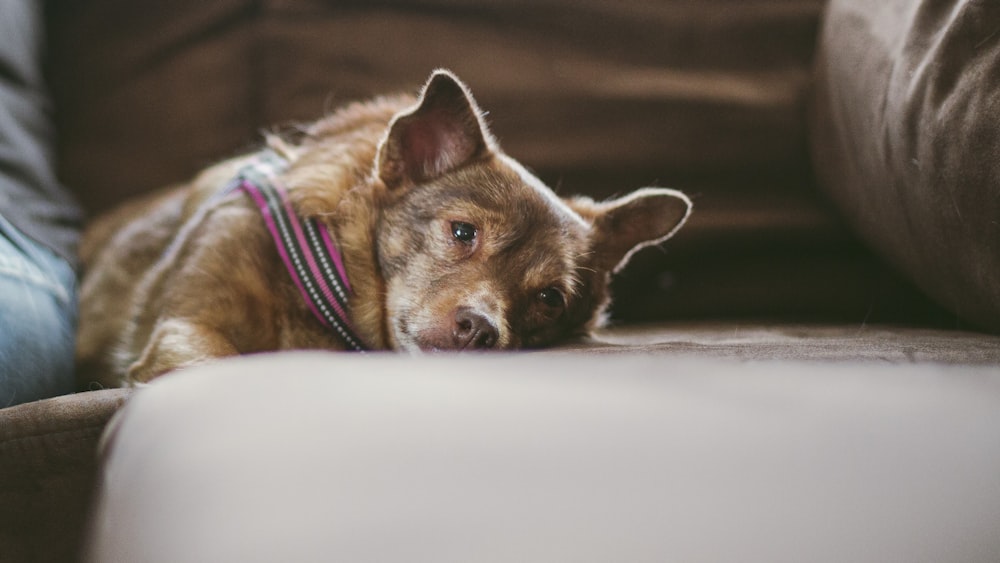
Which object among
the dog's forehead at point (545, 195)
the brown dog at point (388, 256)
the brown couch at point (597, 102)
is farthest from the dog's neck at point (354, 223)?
the brown couch at point (597, 102)

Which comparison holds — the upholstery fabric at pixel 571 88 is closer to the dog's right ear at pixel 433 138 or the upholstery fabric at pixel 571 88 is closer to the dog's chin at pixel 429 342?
the dog's right ear at pixel 433 138

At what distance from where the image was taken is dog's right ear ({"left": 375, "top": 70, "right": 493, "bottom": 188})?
74.4 inches

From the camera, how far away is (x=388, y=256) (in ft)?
6.45

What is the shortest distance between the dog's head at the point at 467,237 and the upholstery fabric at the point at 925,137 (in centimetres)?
52

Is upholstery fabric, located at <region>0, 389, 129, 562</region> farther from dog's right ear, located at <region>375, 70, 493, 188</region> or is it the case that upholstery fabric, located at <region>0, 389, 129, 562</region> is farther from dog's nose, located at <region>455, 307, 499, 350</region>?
dog's right ear, located at <region>375, 70, 493, 188</region>

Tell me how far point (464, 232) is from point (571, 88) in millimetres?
877

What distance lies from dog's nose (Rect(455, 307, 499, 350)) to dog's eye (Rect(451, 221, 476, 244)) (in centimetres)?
26

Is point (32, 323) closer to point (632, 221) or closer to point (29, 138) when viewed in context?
point (29, 138)

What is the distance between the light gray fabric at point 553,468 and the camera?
758 millimetres

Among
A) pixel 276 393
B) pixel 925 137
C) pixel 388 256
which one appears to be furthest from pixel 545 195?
pixel 276 393

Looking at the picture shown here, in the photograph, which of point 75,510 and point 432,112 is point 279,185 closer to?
point 432,112

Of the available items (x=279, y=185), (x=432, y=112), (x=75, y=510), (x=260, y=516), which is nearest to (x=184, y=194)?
(x=279, y=185)

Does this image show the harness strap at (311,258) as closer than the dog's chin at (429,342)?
No

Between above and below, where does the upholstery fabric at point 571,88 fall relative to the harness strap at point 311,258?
above
